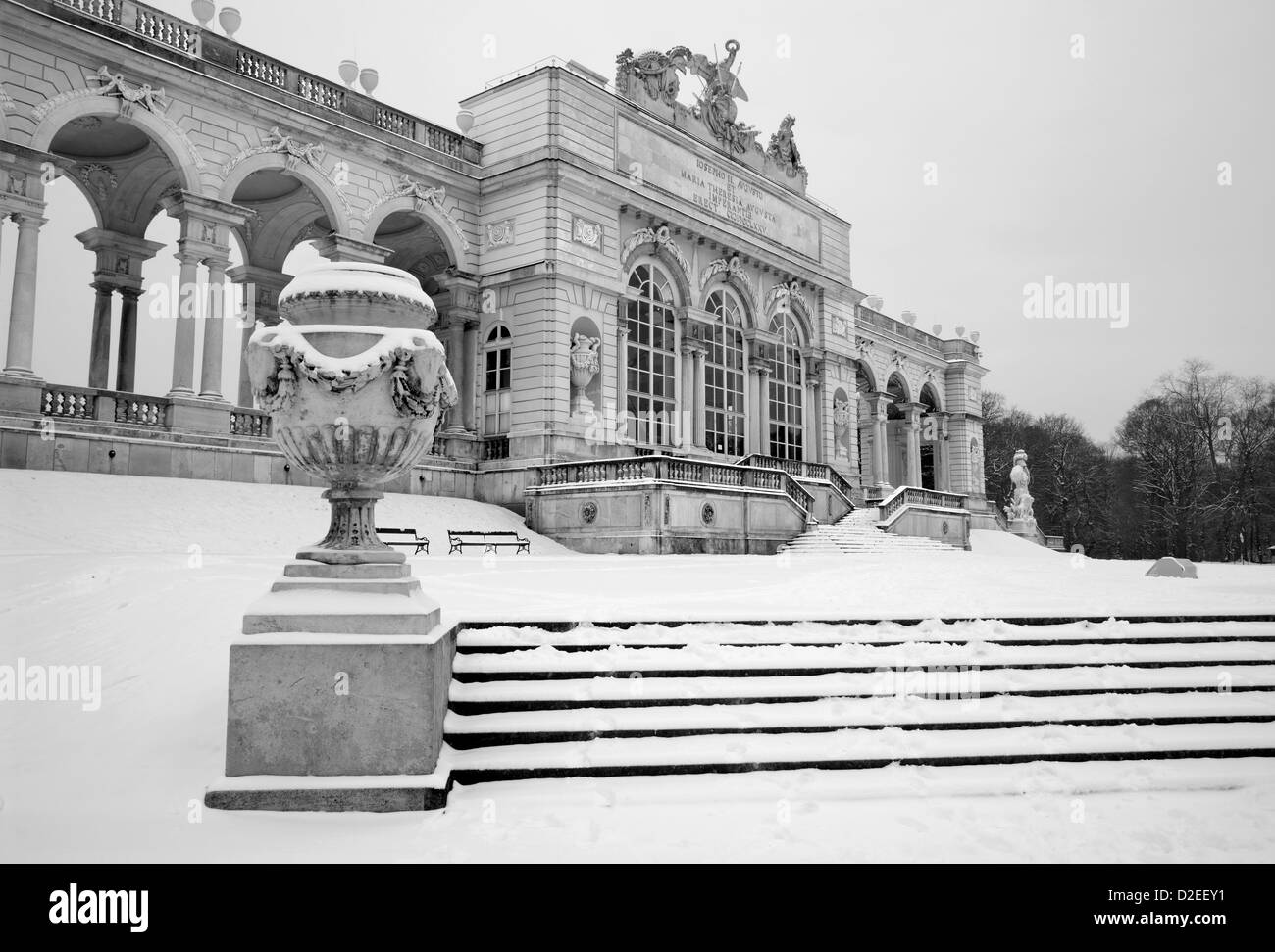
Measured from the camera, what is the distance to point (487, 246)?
2573cm

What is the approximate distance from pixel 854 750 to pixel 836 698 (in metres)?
0.62

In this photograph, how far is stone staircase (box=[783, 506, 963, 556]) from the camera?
835 inches

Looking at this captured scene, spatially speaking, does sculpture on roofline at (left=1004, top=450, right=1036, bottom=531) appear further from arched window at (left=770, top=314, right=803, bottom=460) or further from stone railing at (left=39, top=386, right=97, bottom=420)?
stone railing at (left=39, top=386, right=97, bottom=420)

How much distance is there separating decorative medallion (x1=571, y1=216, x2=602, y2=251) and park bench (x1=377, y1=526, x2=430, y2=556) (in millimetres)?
11356

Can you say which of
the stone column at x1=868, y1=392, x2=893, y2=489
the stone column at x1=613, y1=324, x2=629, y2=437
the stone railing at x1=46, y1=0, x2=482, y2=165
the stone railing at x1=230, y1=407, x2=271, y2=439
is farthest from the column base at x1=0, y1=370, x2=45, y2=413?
the stone column at x1=868, y1=392, x2=893, y2=489

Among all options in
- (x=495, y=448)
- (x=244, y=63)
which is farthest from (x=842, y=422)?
(x=244, y=63)

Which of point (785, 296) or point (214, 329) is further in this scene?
point (785, 296)

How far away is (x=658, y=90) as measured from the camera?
2883cm

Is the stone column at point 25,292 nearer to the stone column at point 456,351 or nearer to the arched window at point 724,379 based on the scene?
the stone column at point 456,351

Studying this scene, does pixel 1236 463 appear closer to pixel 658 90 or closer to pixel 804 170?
pixel 804 170

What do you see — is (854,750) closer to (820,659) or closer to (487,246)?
(820,659)

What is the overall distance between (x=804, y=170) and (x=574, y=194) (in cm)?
1542

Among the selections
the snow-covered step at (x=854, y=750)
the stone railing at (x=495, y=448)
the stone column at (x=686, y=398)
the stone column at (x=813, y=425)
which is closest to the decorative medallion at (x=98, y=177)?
the stone railing at (x=495, y=448)

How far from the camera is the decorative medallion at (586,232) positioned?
987 inches
